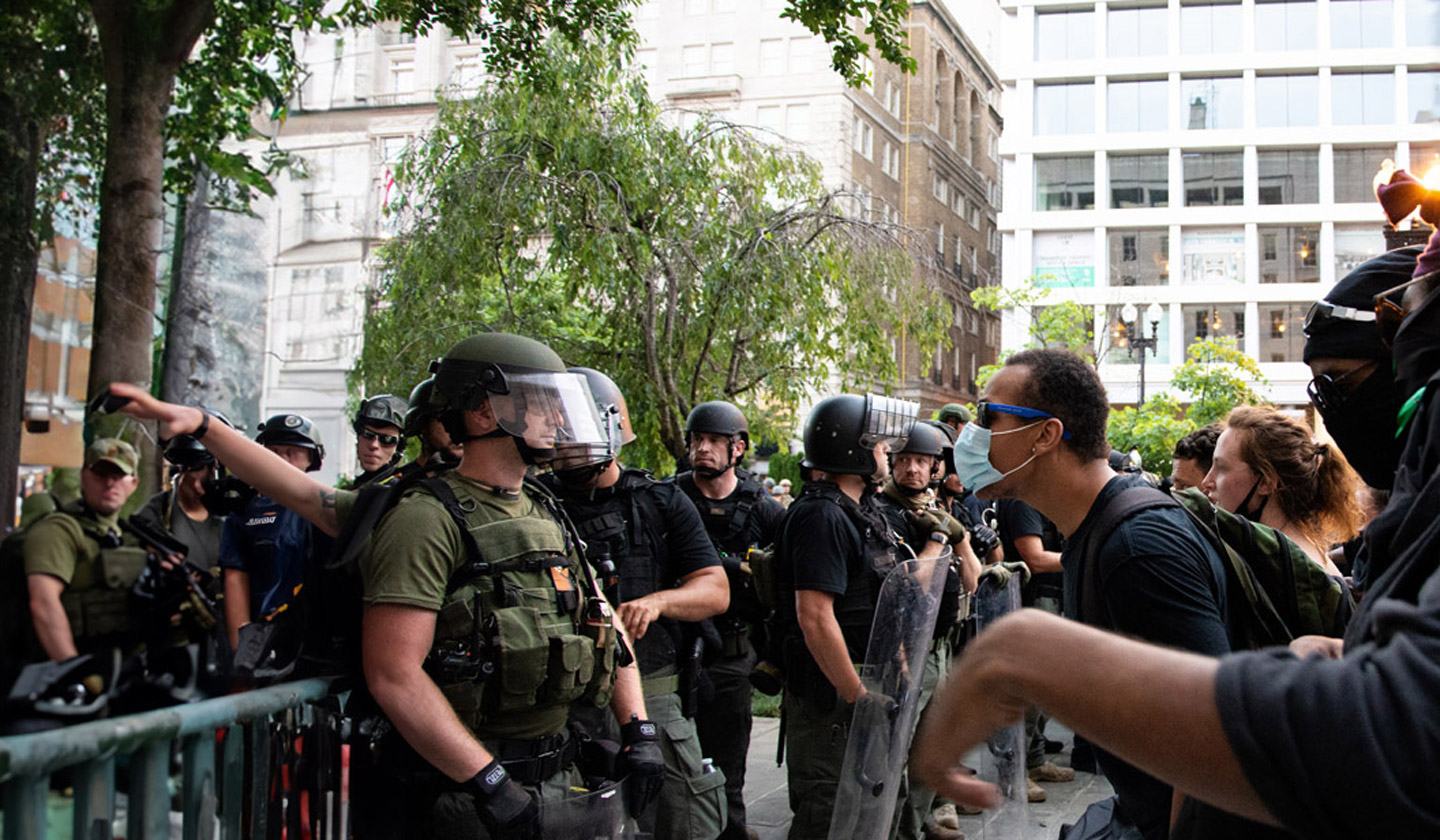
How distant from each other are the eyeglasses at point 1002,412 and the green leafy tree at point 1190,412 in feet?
67.3

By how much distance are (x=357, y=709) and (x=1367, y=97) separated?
52.7 m

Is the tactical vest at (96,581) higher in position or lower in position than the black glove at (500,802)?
higher

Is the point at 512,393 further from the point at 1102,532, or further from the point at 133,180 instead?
the point at 1102,532

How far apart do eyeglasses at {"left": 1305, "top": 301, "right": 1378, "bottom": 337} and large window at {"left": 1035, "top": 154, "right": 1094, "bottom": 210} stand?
159 feet

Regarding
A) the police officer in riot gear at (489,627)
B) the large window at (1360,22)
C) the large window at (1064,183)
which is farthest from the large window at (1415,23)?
the police officer in riot gear at (489,627)

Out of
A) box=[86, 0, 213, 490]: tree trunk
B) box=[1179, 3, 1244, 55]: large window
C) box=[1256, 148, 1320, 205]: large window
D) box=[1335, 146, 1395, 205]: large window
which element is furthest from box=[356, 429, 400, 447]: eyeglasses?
box=[1179, 3, 1244, 55]: large window

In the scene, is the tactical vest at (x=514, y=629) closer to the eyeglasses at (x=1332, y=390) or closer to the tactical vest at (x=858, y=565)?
the eyeglasses at (x=1332, y=390)

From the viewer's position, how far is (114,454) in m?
1.99

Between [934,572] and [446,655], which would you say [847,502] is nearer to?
[934,572]

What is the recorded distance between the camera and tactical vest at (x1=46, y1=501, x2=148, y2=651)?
1.85 m

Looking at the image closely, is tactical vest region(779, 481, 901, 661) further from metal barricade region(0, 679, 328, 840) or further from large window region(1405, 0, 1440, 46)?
large window region(1405, 0, 1440, 46)

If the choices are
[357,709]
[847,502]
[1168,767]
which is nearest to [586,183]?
[847,502]

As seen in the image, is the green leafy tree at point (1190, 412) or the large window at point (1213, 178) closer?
the green leafy tree at point (1190, 412)

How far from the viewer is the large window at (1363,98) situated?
4678 centimetres
